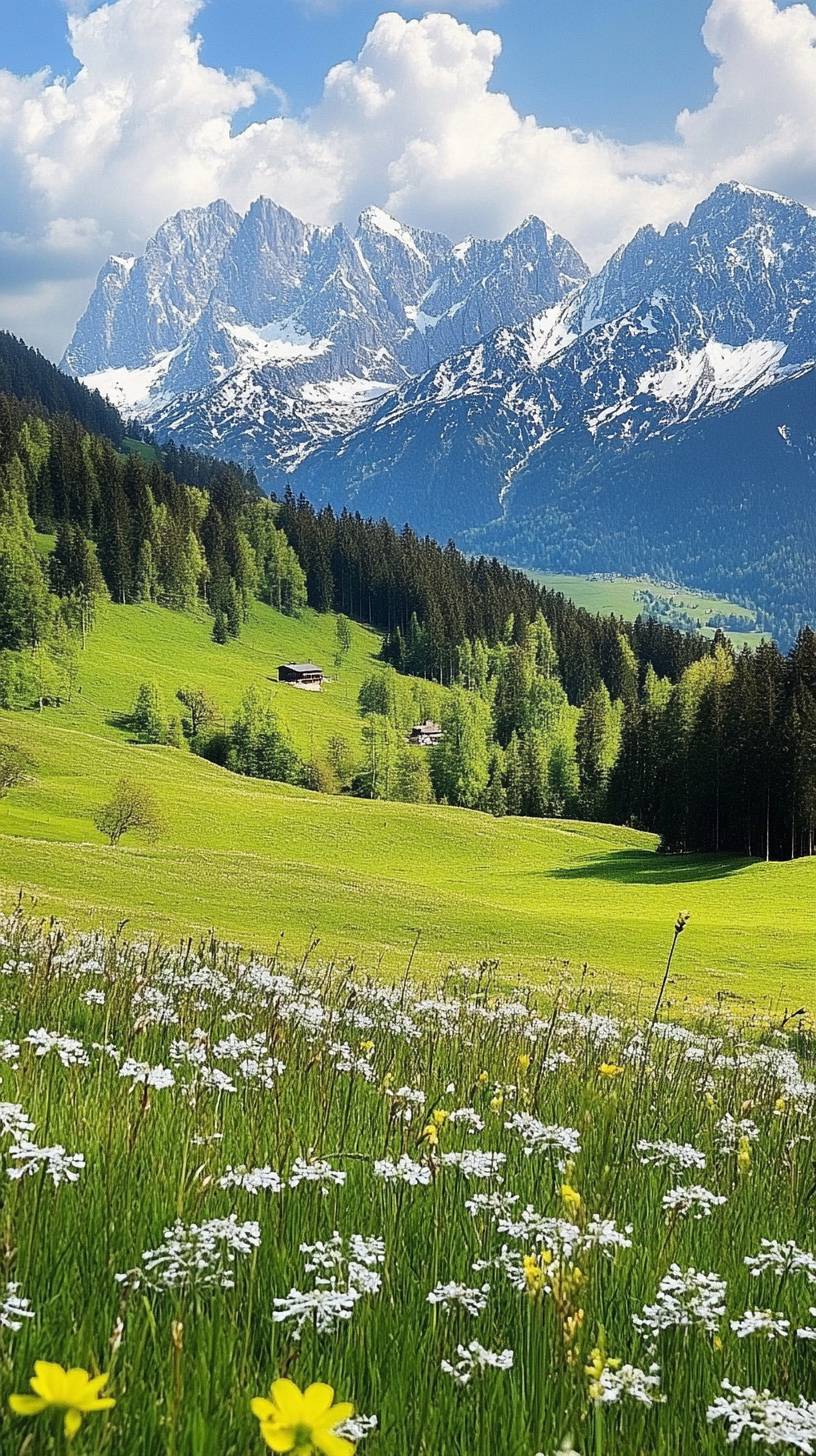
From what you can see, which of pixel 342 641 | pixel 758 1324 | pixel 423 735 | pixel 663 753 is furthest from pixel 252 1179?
pixel 342 641

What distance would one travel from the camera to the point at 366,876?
5225 cm

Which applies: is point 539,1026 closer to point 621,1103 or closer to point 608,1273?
point 621,1103

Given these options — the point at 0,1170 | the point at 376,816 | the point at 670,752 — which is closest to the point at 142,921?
the point at 0,1170

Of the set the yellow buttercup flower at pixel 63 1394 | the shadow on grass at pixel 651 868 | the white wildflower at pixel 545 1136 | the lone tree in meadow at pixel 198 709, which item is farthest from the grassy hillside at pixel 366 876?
the yellow buttercup flower at pixel 63 1394

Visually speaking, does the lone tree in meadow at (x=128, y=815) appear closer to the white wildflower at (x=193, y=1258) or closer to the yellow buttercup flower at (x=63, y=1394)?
the white wildflower at (x=193, y=1258)

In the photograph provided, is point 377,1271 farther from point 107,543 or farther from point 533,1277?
point 107,543

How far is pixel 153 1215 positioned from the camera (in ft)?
11.5

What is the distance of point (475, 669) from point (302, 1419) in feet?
599

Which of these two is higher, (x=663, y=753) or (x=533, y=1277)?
(x=663, y=753)

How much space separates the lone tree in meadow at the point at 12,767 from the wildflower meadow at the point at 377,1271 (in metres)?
65.4

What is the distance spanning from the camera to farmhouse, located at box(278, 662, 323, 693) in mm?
157875

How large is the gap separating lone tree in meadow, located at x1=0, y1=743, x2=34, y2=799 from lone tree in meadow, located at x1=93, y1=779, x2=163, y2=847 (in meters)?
6.88

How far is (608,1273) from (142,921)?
97.2 ft

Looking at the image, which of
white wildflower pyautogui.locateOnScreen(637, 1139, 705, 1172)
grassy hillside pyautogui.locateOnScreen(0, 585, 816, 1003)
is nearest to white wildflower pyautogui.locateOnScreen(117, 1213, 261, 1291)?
white wildflower pyautogui.locateOnScreen(637, 1139, 705, 1172)
